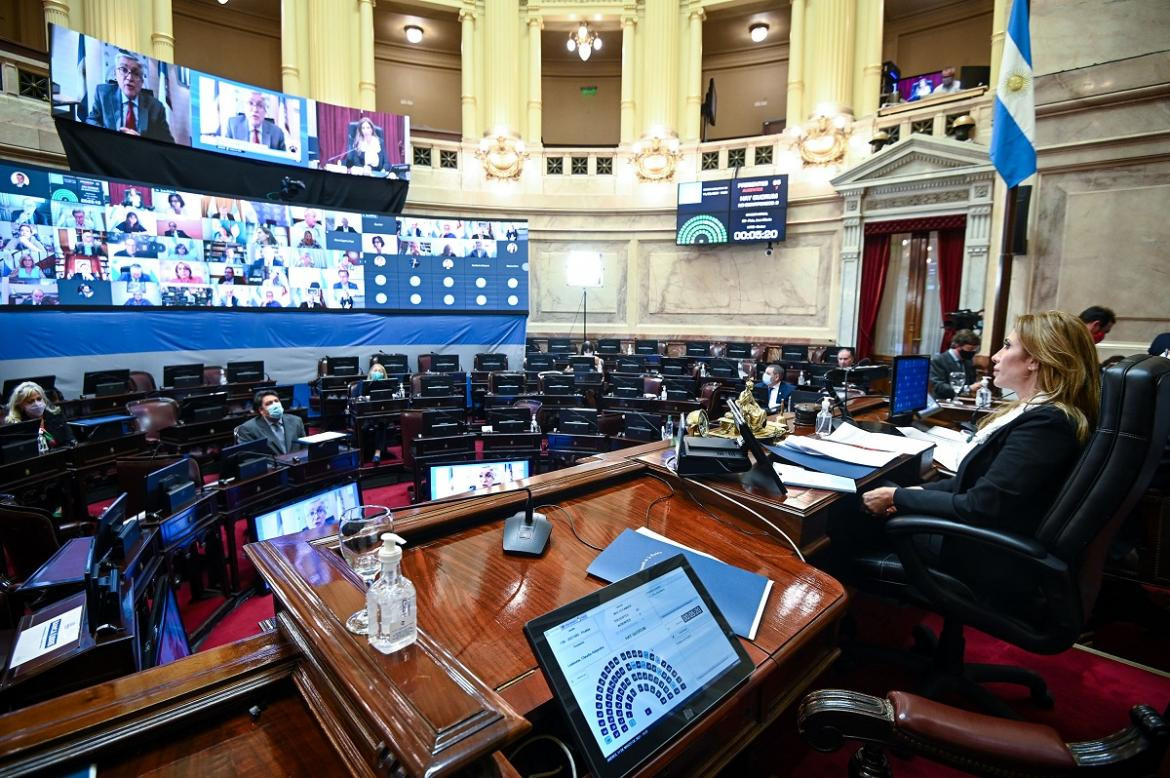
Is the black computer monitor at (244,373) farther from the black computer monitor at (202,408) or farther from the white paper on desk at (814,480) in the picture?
the white paper on desk at (814,480)

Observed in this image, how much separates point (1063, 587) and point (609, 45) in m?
17.8

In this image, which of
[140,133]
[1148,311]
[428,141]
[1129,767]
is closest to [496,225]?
[428,141]

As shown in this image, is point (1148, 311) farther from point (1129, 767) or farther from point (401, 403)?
point (401, 403)

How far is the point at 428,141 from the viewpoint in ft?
44.6

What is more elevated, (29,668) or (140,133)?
(140,133)

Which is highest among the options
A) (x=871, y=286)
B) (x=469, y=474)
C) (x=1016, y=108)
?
(x=1016, y=108)

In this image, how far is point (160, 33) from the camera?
11.3 meters

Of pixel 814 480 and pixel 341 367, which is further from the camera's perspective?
pixel 341 367

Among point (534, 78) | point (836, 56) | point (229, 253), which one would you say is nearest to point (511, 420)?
point (229, 253)

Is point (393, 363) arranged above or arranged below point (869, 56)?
below

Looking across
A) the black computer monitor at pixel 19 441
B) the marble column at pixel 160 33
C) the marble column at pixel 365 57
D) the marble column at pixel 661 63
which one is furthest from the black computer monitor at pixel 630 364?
the marble column at pixel 160 33

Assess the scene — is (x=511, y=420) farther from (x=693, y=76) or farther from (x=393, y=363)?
(x=693, y=76)

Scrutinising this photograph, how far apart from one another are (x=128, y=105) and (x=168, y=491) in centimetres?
989

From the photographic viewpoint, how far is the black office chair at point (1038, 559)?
5.52 ft
